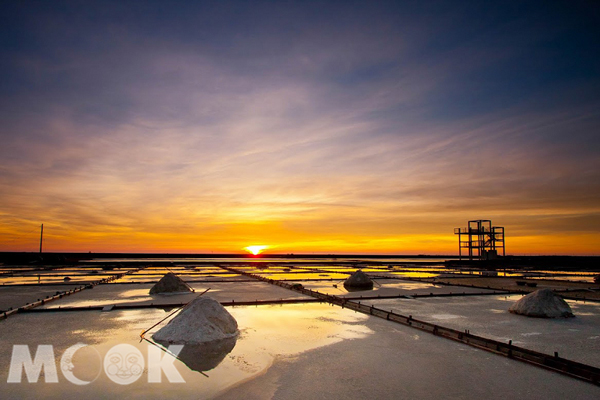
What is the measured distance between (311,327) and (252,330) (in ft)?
7.43

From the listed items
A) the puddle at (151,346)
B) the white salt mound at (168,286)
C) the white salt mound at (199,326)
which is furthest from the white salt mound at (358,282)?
the white salt mound at (199,326)

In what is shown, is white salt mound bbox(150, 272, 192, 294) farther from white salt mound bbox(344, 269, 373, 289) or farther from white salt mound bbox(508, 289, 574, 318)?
white salt mound bbox(508, 289, 574, 318)

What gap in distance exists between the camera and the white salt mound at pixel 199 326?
10992mm

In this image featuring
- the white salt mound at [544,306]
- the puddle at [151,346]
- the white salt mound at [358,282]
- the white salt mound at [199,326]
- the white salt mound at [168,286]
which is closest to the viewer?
the puddle at [151,346]

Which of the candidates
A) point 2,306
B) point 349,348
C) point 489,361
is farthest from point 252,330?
point 2,306

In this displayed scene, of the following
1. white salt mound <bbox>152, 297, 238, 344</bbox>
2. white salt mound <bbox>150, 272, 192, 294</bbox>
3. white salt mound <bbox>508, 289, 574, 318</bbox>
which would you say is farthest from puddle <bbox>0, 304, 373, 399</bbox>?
white salt mound <bbox>508, 289, 574, 318</bbox>

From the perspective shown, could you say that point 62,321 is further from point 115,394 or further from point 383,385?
point 383,385

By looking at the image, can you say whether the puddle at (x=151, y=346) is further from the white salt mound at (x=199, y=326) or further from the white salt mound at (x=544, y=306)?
the white salt mound at (x=544, y=306)

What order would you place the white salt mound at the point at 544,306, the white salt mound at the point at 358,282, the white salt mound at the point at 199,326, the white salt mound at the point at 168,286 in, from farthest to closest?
1. the white salt mound at the point at 358,282
2. the white salt mound at the point at 168,286
3. the white salt mound at the point at 544,306
4. the white salt mound at the point at 199,326

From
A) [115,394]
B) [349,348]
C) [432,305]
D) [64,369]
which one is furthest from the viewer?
[432,305]

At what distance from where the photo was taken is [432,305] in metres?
19.1

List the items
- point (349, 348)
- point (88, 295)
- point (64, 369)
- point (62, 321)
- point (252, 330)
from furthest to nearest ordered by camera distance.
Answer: point (88, 295), point (62, 321), point (252, 330), point (349, 348), point (64, 369)

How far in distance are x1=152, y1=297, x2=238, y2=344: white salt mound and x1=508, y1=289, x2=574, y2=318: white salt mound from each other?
13.1 meters

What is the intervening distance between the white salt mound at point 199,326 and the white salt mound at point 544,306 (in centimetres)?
1307
